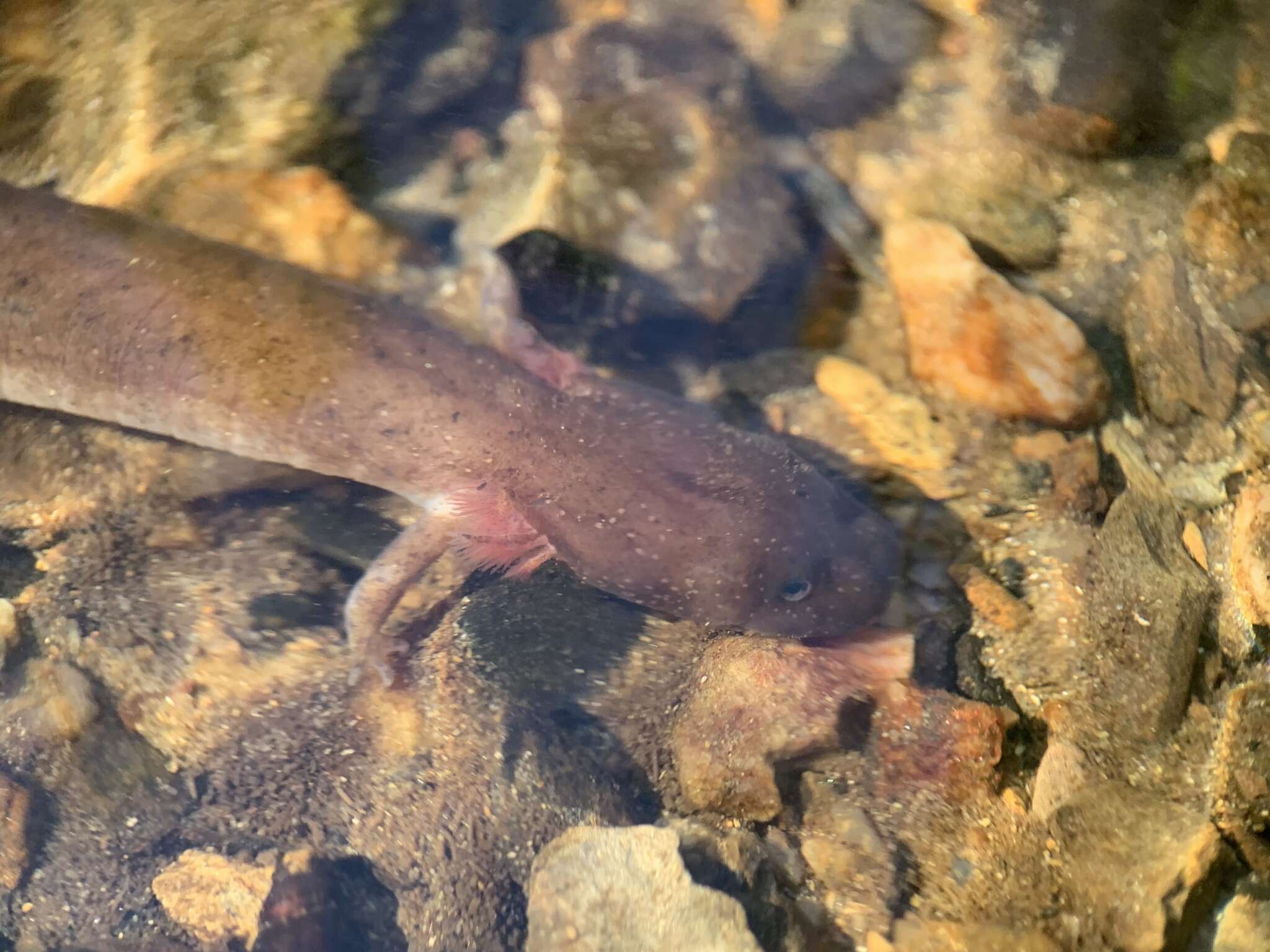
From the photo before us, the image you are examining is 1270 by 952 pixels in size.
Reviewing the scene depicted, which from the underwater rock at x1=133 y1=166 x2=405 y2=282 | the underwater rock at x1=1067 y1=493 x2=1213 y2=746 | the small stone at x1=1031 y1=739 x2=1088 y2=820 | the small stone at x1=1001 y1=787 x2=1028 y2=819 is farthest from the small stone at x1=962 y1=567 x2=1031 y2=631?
the underwater rock at x1=133 y1=166 x2=405 y2=282

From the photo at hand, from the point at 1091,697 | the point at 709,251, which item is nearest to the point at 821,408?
the point at 709,251

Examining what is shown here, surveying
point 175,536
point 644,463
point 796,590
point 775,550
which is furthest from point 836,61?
point 175,536

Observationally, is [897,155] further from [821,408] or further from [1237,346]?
[1237,346]

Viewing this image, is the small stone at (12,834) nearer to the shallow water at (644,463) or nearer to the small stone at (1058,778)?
the shallow water at (644,463)

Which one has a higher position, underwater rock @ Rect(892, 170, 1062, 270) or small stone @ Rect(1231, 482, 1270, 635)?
A: underwater rock @ Rect(892, 170, 1062, 270)

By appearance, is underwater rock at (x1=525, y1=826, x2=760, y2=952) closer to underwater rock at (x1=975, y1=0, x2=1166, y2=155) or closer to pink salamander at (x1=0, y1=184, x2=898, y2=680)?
pink salamander at (x1=0, y1=184, x2=898, y2=680)

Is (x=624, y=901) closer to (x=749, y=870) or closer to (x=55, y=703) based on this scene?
(x=749, y=870)
